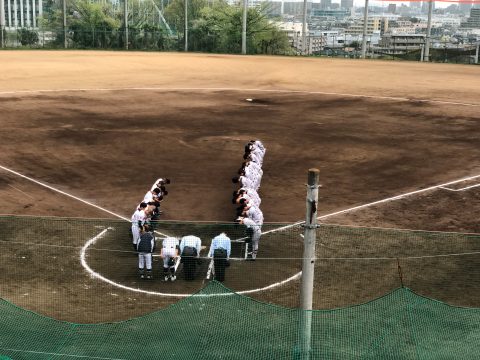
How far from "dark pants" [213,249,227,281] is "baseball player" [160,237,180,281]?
3.11ft

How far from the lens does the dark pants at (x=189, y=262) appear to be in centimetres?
1445

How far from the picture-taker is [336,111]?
36.5m

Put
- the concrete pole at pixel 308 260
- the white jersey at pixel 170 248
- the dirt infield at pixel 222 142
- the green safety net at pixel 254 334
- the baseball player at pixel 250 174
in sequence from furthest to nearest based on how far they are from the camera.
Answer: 1. the dirt infield at pixel 222 142
2. the baseball player at pixel 250 174
3. the white jersey at pixel 170 248
4. the green safety net at pixel 254 334
5. the concrete pole at pixel 308 260

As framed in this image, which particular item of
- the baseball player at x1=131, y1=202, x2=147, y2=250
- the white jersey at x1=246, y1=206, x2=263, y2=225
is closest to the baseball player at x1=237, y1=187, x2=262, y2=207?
the white jersey at x1=246, y1=206, x2=263, y2=225

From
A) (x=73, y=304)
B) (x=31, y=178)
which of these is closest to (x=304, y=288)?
(x=73, y=304)

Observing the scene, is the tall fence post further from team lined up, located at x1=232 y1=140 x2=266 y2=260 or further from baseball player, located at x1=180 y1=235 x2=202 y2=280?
baseball player, located at x1=180 y1=235 x2=202 y2=280

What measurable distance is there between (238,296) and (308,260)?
83.0 inches

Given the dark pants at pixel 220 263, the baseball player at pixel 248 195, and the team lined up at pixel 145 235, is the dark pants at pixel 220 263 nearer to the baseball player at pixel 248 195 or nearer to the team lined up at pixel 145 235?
the team lined up at pixel 145 235

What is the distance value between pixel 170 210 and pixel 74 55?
149 feet

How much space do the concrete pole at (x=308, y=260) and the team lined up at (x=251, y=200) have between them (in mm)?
3838

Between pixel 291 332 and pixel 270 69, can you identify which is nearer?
pixel 291 332

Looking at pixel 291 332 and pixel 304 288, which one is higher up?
pixel 304 288

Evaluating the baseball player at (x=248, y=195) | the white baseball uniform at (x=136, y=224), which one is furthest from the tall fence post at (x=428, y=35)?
the white baseball uniform at (x=136, y=224)

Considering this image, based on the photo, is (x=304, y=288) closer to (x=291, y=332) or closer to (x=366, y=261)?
(x=291, y=332)
